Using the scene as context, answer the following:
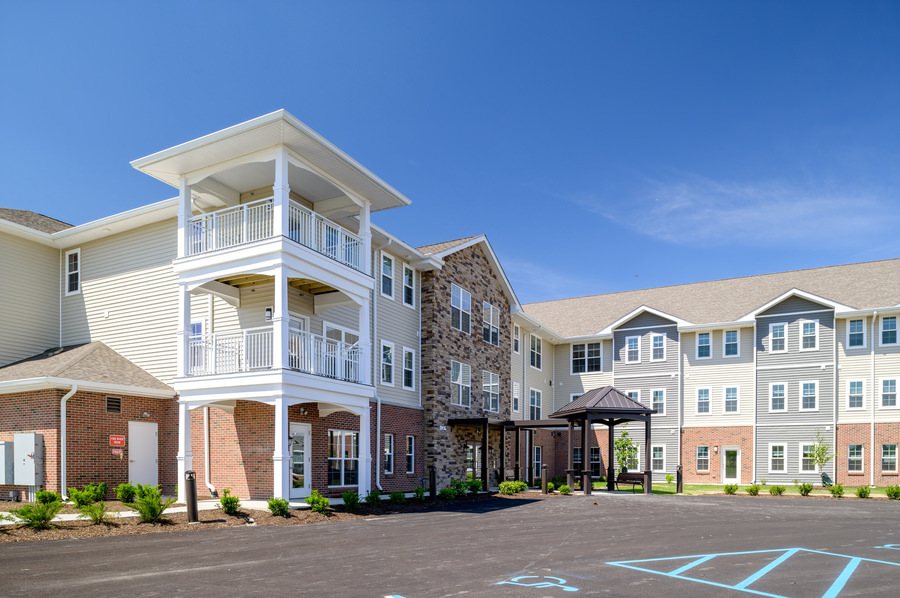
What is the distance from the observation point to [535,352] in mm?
37719

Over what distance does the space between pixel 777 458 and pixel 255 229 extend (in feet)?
90.7

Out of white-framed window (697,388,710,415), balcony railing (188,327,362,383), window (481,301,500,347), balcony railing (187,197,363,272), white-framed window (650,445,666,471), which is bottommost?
white-framed window (650,445,666,471)

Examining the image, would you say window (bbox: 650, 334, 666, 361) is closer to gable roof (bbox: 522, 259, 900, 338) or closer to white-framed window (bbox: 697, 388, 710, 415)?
gable roof (bbox: 522, 259, 900, 338)

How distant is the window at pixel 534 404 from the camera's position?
120ft

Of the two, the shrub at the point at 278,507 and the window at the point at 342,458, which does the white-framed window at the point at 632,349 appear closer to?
the window at the point at 342,458

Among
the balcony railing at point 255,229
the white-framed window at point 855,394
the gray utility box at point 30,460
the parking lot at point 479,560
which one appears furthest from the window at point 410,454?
the white-framed window at point 855,394

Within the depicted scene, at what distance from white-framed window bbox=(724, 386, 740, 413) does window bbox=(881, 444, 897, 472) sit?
21.1ft

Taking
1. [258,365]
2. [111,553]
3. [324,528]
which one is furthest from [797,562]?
[258,365]

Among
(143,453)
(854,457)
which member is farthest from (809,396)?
(143,453)

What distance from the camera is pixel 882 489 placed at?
30625 millimetres

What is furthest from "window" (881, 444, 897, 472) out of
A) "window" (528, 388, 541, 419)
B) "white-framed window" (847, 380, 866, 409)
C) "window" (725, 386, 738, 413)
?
"window" (528, 388, 541, 419)

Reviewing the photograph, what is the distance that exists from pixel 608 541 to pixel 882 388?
25779 millimetres

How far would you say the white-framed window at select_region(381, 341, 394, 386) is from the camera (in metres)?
22.9

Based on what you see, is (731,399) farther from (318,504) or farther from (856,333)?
(318,504)
